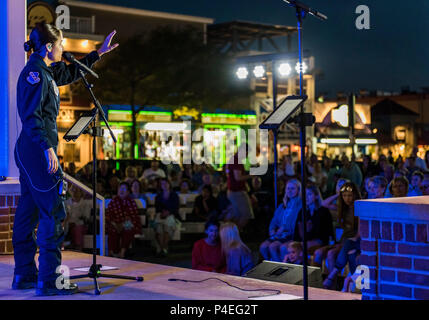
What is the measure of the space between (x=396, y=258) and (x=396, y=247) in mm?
69

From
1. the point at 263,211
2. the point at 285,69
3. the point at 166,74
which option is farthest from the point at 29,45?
the point at 166,74

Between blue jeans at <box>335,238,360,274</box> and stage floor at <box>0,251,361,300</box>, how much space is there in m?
1.66

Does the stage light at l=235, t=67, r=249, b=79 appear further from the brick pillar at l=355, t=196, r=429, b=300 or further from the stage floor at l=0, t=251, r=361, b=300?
the brick pillar at l=355, t=196, r=429, b=300

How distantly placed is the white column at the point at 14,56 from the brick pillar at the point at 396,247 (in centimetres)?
454

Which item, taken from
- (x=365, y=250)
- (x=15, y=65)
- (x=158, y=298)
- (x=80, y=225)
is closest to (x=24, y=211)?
(x=158, y=298)

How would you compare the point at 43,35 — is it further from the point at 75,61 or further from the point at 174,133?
the point at 174,133

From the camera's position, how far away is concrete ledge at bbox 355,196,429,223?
3906 millimetres

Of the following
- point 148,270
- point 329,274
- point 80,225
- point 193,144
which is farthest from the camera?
point 193,144

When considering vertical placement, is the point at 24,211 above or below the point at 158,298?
above

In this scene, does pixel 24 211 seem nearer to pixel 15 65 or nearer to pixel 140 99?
pixel 15 65

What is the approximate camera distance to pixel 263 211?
15.1 m

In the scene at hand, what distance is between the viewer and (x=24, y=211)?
5.00m

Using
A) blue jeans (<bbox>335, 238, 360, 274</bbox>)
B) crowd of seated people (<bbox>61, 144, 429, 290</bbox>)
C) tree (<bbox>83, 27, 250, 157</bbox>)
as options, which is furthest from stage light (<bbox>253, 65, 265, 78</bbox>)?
blue jeans (<bbox>335, 238, 360, 274</bbox>)
